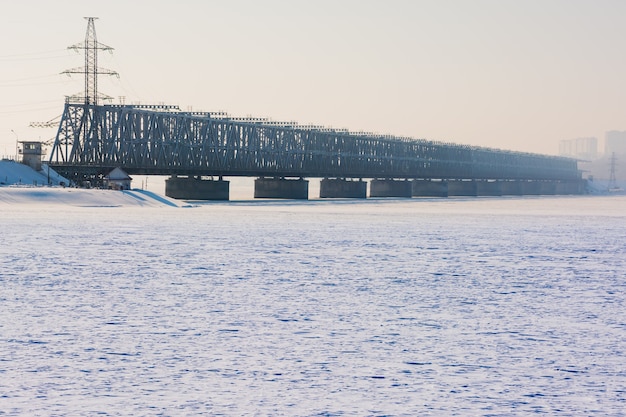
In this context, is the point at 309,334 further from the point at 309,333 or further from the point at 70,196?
the point at 70,196

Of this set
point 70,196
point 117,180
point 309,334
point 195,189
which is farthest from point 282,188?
point 309,334

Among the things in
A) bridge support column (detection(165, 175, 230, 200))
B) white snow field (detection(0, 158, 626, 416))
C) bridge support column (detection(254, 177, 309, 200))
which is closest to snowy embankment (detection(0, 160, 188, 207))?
bridge support column (detection(165, 175, 230, 200))

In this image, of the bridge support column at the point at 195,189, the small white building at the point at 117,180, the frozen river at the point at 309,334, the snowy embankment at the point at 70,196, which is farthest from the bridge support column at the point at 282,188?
the frozen river at the point at 309,334

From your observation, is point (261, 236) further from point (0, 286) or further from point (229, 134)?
point (229, 134)

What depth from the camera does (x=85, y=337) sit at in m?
19.1

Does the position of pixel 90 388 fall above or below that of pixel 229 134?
below

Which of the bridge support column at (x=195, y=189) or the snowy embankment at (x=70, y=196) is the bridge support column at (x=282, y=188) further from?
the snowy embankment at (x=70, y=196)

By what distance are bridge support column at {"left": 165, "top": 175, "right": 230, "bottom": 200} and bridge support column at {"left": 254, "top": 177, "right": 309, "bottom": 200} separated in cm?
2625

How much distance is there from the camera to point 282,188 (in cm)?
19312

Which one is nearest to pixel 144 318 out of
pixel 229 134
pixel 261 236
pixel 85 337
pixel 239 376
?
pixel 85 337

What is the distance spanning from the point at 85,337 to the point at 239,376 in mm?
4933

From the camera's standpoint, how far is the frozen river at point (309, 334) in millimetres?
14133

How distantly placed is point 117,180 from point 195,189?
41.2 meters

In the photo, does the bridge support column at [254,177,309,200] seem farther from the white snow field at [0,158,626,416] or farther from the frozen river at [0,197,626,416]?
the frozen river at [0,197,626,416]
